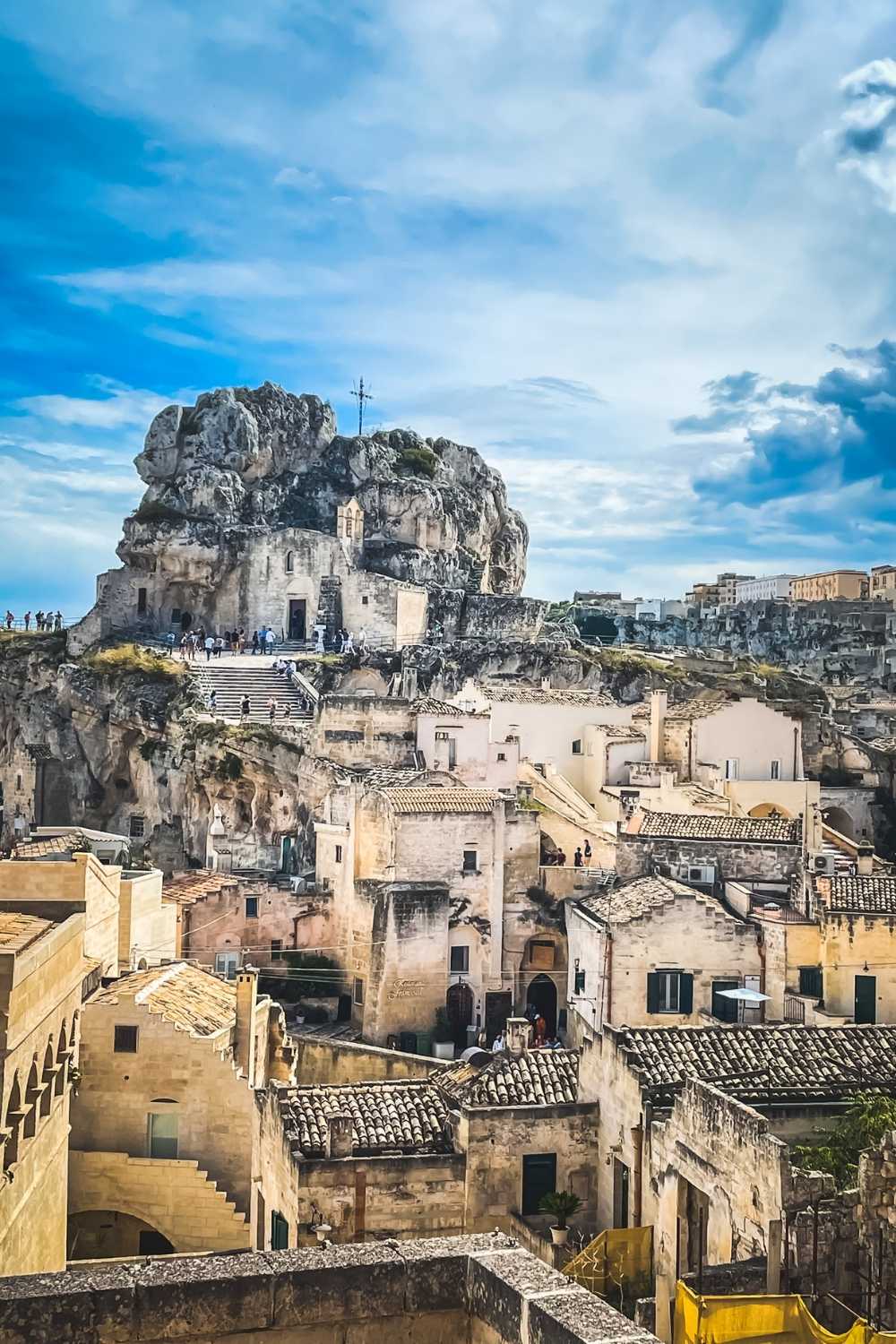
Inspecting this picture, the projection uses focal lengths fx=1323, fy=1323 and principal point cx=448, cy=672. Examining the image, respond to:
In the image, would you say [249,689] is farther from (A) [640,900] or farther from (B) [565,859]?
(A) [640,900]

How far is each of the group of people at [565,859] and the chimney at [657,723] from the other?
31.8ft

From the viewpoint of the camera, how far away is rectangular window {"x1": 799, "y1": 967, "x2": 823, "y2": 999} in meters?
29.2

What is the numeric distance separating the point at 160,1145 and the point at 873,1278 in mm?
13958

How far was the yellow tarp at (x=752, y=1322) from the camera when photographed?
1152 cm

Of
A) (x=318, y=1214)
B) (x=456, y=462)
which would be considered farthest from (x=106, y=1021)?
(x=456, y=462)

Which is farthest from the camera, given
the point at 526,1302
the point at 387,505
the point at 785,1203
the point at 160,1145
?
the point at 387,505

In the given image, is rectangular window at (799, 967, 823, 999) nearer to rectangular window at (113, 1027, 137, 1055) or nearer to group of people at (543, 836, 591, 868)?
group of people at (543, 836, 591, 868)

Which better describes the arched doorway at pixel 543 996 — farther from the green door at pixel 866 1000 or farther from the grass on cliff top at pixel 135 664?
the grass on cliff top at pixel 135 664

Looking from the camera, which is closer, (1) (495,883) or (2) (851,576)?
(1) (495,883)

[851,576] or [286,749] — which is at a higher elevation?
[851,576]

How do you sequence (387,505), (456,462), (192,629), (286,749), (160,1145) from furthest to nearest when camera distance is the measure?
(456,462), (387,505), (192,629), (286,749), (160,1145)

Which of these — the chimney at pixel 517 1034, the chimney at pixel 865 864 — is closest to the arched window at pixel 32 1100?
the chimney at pixel 517 1034

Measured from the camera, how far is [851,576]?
414ft

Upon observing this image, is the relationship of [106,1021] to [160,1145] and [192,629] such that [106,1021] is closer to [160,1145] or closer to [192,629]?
[160,1145]
